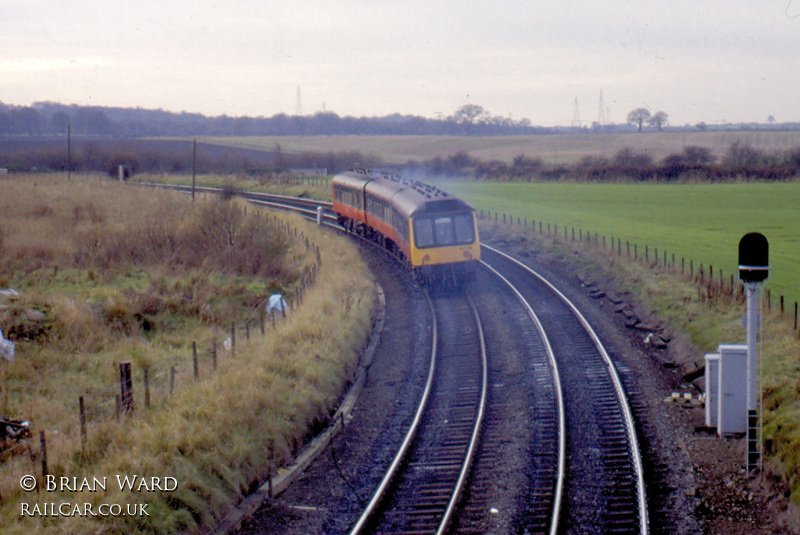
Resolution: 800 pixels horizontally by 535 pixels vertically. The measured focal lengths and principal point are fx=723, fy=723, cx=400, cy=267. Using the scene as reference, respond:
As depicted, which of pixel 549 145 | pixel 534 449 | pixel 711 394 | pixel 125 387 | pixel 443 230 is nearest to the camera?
pixel 534 449

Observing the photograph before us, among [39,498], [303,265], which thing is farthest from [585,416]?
[303,265]

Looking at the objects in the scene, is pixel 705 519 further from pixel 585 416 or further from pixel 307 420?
pixel 307 420

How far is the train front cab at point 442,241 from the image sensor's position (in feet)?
75.8

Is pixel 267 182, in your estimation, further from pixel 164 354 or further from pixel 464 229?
pixel 164 354

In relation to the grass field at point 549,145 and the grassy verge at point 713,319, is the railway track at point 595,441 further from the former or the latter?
the grass field at point 549,145

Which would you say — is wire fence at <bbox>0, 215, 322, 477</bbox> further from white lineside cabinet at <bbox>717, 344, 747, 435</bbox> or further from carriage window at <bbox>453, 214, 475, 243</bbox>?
white lineside cabinet at <bbox>717, 344, 747, 435</bbox>

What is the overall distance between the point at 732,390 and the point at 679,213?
35.9m

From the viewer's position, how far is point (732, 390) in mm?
11383

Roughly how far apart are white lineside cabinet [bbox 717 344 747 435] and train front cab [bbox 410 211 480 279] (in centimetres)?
1252

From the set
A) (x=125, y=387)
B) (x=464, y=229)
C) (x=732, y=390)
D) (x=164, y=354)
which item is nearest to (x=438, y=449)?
(x=732, y=390)

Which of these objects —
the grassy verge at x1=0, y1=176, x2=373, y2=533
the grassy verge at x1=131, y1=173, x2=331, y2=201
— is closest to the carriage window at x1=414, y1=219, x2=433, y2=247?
the grassy verge at x1=0, y1=176, x2=373, y2=533

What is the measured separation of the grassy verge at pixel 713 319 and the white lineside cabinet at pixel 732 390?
0.39 m

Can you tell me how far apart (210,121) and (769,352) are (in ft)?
500

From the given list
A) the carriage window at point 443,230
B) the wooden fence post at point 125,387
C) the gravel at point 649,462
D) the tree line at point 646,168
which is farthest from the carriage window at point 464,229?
the tree line at point 646,168
